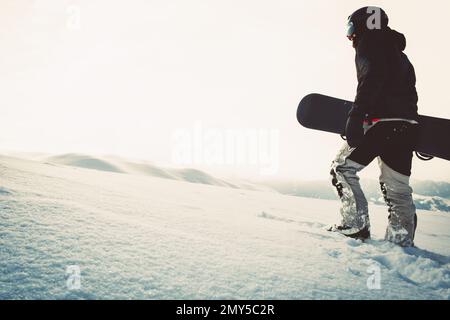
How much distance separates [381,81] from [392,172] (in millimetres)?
704

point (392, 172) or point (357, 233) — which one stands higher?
point (392, 172)

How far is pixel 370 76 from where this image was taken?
1.97 metres

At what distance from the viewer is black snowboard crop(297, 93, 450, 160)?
2.59 meters

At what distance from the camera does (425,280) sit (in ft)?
4.29

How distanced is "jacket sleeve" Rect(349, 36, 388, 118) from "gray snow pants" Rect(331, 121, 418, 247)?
0.20 meters

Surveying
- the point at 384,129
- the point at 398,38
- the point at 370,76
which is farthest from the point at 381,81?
the point at 398,38

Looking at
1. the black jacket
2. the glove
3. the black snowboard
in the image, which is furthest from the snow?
the black snowboard

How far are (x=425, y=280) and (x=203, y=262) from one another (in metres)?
1.12

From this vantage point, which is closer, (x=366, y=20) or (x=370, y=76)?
(x=370, y=76)

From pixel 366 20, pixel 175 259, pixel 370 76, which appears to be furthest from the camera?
pixel 366 20

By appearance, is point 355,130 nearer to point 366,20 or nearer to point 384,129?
point 384,129

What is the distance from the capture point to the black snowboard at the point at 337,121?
8.50ft
